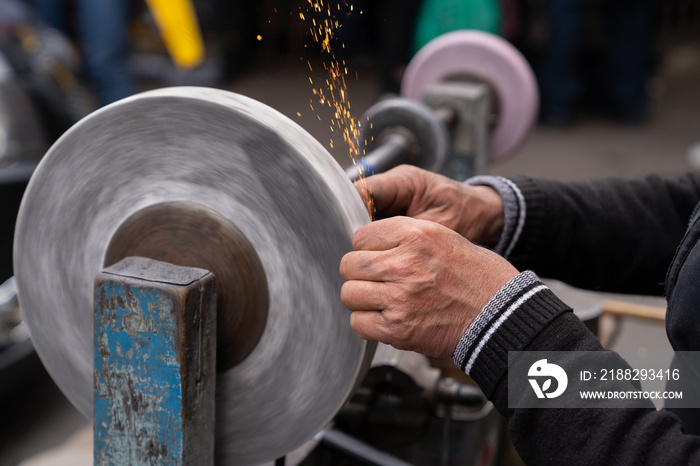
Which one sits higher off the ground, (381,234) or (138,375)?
(381,234)

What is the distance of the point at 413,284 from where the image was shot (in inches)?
32.5

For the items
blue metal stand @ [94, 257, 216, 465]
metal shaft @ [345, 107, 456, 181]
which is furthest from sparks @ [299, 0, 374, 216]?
blue metal stand @ [94, 257, 216, 465]

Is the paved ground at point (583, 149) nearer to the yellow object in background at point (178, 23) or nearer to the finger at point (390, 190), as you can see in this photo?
the finger at point (390, 190)

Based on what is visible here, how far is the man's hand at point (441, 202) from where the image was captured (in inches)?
49.0

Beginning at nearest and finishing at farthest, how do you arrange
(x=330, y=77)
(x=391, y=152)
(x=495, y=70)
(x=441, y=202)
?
(x=330, y=77), (x=441, y=202), (x=391, y=152), (x=495, y=70)

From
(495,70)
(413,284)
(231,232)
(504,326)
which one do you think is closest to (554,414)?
(504,326)

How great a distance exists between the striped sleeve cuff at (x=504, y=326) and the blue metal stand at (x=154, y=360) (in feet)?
1.11

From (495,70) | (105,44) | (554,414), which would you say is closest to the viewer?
(554,414)

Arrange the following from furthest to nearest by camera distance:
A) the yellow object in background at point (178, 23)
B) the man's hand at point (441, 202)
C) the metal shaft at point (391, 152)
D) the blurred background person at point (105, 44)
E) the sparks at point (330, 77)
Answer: the blurred background person at point (105, 44)
the yellow object in background at point (178, 23)
the metal shaft at point (391, 152)
the man's hand at point (441, 202)
the sparks at point (330, 77)

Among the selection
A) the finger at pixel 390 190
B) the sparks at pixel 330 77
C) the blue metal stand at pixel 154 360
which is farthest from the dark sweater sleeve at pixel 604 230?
the blue metal stand at pixel 154 360

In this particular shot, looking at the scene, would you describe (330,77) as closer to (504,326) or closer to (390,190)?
(390,190)

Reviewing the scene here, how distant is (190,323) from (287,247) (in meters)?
0.15

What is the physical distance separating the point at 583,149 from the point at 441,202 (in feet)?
15.8

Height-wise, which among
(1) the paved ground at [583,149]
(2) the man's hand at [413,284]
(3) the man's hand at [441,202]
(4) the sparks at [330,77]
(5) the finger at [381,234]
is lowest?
(1) the paved ground at [583,149]
